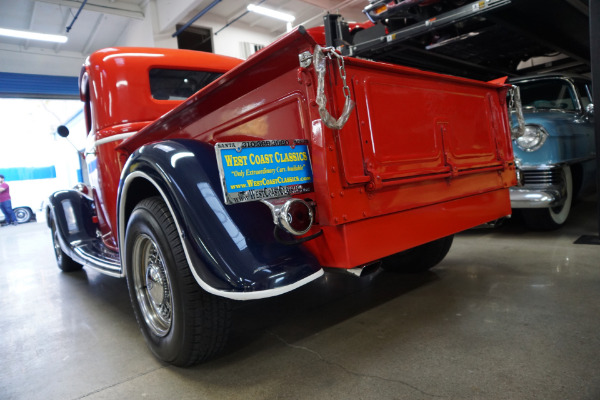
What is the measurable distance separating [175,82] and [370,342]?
2493 mm

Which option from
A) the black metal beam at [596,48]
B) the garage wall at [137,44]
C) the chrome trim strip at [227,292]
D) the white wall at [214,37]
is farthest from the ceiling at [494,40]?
the garage wall at [137,44]

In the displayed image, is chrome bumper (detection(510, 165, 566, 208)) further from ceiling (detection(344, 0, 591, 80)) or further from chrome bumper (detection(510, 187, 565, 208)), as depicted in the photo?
ceiling (detection(344, 0, 591, 80))

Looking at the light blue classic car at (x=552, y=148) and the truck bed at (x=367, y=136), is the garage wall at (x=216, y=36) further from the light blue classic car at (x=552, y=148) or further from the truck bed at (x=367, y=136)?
the truck bed at (x=367, y=136)

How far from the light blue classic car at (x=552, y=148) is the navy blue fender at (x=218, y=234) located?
2.43m

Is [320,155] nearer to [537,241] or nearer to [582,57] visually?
[537,241]

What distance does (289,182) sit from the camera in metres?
1.55

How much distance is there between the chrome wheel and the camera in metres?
1.95

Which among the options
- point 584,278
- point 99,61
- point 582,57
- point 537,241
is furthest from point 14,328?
point 582,57

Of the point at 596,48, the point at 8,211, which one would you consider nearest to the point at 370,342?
the point at 596,48

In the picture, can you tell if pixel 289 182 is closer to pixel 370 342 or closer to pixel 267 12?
pixel 370 342

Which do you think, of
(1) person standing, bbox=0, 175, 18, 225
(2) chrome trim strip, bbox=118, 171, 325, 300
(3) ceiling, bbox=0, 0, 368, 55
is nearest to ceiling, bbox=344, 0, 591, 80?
(2) chrome trim strip, bbox=118, 171, 325, 300

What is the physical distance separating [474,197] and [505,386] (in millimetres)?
1059

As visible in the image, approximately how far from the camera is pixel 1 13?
9703 millimetres

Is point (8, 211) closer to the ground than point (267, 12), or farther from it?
closer to the ground
